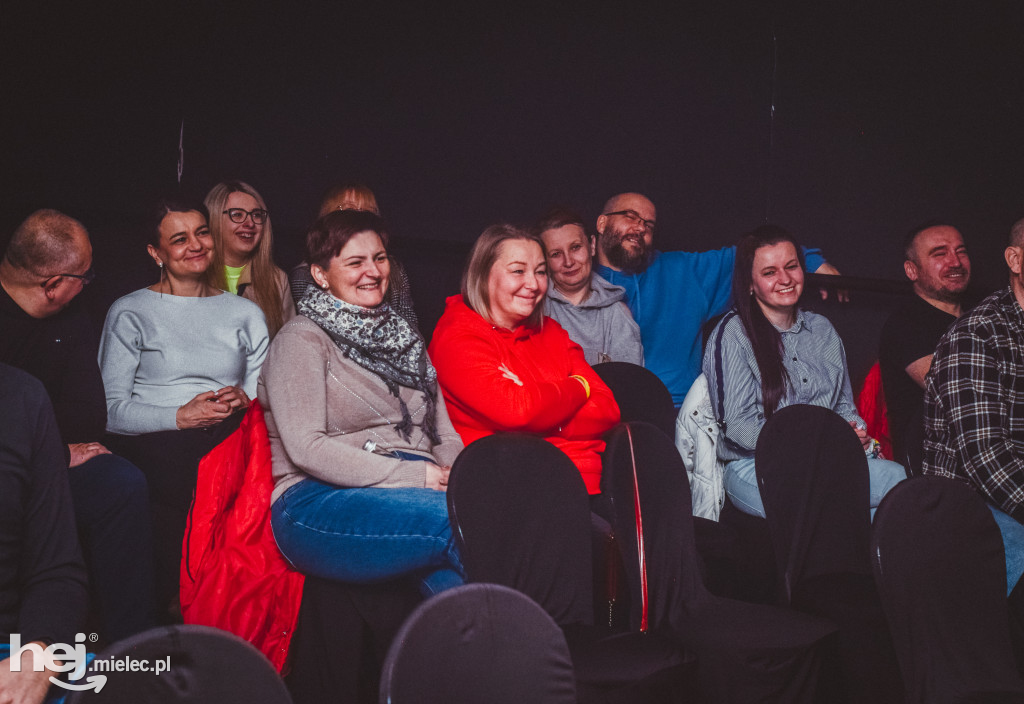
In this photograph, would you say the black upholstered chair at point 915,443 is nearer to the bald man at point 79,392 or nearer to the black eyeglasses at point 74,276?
the bald man at point 79,392

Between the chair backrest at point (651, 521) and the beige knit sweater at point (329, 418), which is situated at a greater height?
the beige knit sweater at point (329, 418)

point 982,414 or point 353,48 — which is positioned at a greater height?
point 353,48

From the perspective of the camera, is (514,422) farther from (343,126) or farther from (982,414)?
(343,126)

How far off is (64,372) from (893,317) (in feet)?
8.97

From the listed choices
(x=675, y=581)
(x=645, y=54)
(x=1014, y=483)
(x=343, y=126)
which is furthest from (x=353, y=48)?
(x=1014, y=483)

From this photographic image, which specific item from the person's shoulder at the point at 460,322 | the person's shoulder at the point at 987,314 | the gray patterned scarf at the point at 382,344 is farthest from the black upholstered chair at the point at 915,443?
the gray patterned scarf at the point at 382,344

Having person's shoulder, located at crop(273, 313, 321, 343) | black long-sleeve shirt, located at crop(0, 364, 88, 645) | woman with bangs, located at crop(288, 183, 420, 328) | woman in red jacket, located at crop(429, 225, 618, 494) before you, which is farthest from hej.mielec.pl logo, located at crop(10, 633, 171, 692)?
woman with bangs, located at crop(288, 183, 420, 328)

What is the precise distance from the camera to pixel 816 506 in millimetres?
2135

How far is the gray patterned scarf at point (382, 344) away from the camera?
2.13 m

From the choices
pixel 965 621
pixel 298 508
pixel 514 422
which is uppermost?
pixel 514 422

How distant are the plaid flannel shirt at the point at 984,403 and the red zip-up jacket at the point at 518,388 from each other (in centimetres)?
89

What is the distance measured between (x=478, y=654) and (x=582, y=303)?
2.08 metres

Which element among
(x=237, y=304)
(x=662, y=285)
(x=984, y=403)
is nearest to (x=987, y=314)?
(x=984, y=403)

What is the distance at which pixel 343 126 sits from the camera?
333cm
